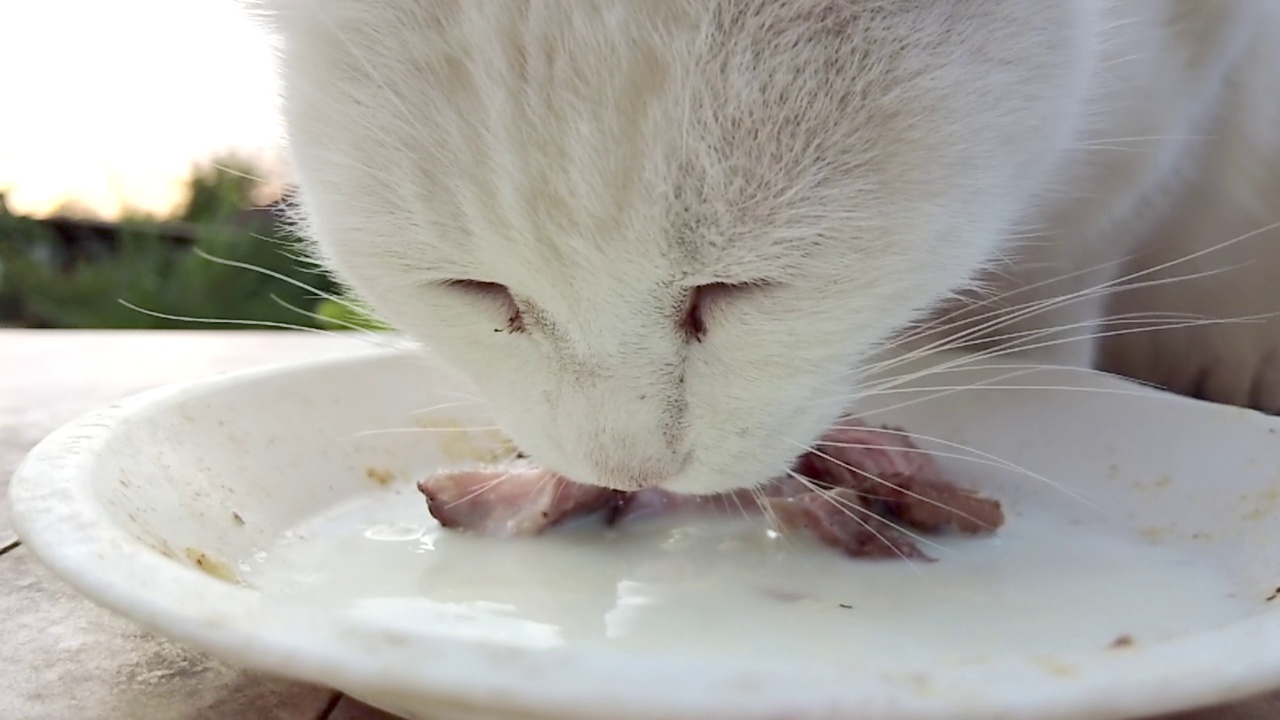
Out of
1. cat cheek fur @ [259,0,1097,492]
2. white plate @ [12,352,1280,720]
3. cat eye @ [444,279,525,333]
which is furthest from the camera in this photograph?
cat eye @ [444,279,525,333]

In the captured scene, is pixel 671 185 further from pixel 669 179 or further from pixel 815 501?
pixel 815 501

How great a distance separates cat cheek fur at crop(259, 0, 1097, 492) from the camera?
1.51 feet

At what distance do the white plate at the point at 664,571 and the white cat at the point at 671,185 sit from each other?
0.09 m

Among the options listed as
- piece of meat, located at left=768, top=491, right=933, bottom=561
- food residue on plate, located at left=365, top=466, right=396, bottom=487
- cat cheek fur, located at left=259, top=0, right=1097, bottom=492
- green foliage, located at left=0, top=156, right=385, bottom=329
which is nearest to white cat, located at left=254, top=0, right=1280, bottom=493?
cat cheek fur, located at left=259, top=0, right=1097, bottom=492

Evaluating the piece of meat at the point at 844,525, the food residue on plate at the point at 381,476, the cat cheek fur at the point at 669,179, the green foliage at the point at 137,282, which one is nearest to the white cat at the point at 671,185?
the cat cheek fur at the point at 669,179

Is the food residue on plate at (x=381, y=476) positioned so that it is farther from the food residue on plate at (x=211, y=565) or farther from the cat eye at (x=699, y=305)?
the cat eye at (x=699, y=305)

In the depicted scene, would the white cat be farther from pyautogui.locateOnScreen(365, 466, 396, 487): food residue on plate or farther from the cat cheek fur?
pyautogui.locateOnScreen(365, 466, 396, 487): food residue on plate

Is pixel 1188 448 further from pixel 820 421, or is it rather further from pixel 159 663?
pixel 159 663

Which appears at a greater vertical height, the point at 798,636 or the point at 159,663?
the point at 798,636

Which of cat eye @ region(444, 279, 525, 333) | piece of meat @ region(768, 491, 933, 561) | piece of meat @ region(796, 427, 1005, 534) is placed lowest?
piece of meat @ region(768, 491, 933, 561)

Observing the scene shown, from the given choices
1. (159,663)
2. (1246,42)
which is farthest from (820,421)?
(1246,42)

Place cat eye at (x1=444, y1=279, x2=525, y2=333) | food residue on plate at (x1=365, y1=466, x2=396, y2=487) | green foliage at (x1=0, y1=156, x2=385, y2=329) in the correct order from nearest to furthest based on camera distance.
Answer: cat eye at (x1=444, y1=279, x2=525, y2=333) → food residue on plate at (x1=365, y1=466, x2=396, y2=487) → green foliage at (x1=0, y1=156, x2=385, y2=329)

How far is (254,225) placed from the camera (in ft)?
9.72

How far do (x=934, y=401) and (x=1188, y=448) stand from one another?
194mm
